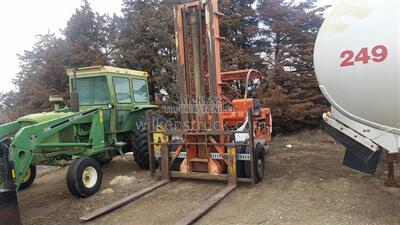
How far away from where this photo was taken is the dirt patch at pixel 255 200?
4.61 meters

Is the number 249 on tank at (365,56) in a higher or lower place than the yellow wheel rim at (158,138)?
higher

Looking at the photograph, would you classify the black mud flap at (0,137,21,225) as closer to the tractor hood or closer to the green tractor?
the green tractor

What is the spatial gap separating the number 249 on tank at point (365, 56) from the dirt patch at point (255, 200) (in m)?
1.90

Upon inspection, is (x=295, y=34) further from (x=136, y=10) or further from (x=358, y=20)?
(x=358, y=20)

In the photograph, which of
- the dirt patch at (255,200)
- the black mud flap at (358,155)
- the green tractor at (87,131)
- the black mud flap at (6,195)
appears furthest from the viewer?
the green tractor at (87,131)

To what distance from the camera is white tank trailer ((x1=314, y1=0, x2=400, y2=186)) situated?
3.62 metres

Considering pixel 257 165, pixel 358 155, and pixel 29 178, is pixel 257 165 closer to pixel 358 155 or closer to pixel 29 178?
pixel 358 155

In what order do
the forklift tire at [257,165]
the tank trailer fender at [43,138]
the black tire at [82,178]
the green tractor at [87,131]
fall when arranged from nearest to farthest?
the tank trailer fender at [43,138] < the green tractor at [87,131] < the black tire at [82,178] < the forklift tire at [257,165]

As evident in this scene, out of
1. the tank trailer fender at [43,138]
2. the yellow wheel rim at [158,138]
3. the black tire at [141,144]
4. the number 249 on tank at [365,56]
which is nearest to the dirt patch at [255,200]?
the black tire at [141,144]

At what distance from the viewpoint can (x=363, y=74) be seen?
12.4 ft

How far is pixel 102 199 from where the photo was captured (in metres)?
5.86

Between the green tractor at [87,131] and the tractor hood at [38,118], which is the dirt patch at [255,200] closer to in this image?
the green tractor at [87,131]

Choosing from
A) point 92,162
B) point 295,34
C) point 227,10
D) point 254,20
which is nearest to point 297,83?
point 295,34

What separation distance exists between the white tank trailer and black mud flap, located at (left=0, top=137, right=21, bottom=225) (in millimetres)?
4012
